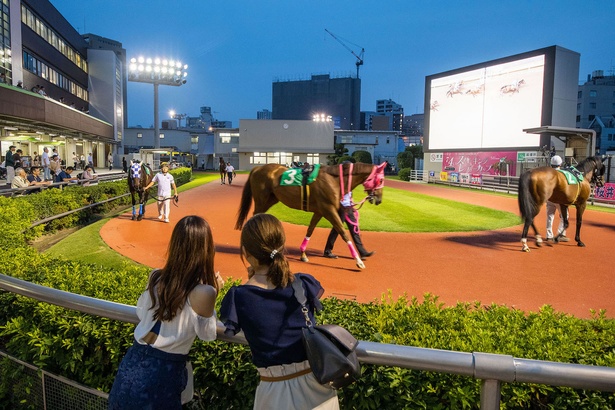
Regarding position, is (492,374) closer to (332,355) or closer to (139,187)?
(332,355)

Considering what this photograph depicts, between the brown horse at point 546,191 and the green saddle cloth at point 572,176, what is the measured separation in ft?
0.24

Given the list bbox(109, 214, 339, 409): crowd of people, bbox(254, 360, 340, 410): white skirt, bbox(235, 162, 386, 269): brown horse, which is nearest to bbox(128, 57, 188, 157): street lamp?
bbox(235, 162, 386, 269): brown horse

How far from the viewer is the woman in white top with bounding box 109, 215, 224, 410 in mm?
2211

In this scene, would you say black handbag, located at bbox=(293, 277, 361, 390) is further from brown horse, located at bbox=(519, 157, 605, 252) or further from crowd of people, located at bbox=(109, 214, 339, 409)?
brown horse, located at bbox=(519, 157, 605, 252)

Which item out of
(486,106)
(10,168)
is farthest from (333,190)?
(486,106)

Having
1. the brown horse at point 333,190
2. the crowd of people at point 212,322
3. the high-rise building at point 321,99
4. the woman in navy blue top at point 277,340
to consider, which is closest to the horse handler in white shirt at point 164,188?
the brown horse at point 333,190

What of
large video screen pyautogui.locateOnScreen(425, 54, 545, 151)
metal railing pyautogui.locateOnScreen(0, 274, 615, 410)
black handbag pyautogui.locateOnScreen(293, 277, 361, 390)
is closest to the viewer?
metal railing pyautogui.locateOnScreen(0, 274, 615, 410)

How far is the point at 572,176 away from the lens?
10.8 meters

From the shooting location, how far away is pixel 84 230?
11.8 metres

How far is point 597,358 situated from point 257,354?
82.6 inches

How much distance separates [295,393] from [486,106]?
3975cm

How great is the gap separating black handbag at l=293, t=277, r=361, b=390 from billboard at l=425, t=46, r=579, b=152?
34763mm

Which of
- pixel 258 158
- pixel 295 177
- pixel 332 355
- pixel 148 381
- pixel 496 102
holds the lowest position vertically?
pixel 148 381

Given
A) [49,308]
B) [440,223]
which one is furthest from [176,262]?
[440,223]
